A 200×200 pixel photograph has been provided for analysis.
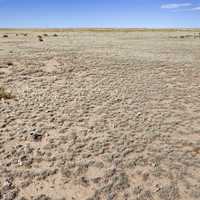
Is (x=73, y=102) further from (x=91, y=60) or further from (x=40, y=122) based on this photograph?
(x=91, y=60)

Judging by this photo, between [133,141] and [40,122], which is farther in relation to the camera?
[40,122]

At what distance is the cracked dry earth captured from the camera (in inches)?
227

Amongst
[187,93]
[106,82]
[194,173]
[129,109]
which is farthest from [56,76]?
[194,173]

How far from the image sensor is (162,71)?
15.9 meters

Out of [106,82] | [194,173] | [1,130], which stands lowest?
[194,173]

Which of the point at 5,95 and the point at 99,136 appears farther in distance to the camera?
the point at 5,95

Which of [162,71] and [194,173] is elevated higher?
[162,71]

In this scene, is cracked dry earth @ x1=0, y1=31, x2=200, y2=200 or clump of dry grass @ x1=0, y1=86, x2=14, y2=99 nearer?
cracked dry earth @ x1=0, y1=31, x2=200, y2=200

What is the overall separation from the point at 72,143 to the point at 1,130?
236 centimetres

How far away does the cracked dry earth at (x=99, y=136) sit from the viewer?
5.76m

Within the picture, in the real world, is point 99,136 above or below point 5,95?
below

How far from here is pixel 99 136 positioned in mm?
7949

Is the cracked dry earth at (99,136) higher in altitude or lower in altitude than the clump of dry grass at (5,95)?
lower

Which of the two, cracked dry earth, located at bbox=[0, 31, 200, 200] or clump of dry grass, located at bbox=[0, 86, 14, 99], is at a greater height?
clump of dry grass, located at bbox=[0, 86, 14, 99]
